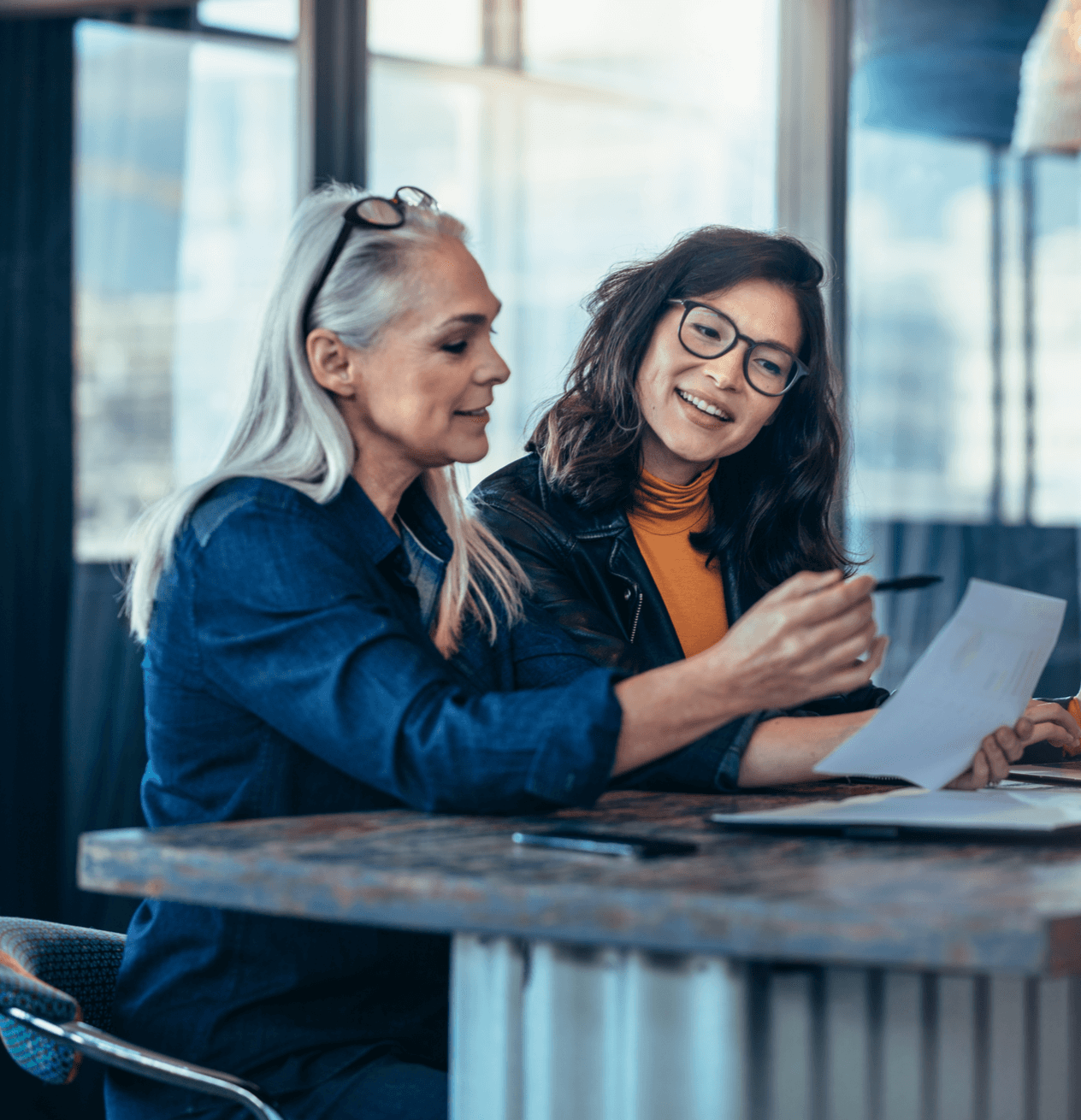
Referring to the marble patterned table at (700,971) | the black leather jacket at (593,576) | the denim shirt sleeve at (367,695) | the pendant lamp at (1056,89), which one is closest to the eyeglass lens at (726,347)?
the black leather jacket at (593,576)

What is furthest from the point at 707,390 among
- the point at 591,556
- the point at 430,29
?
the point at 430,29

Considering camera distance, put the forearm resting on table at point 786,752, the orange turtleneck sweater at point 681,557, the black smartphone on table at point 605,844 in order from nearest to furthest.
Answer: the black smartphone on table at point 605,844 → the forearm resting on table at point 786,752 → the orange turtleneck sweater at point 681,557

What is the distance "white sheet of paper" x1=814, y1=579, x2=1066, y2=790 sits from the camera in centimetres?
114

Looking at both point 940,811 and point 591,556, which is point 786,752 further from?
point 591,556

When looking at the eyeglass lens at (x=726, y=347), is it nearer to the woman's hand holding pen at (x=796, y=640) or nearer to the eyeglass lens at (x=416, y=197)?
the eyeglass lens at (x=416, y=197)

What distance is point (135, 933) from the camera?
4.03ft

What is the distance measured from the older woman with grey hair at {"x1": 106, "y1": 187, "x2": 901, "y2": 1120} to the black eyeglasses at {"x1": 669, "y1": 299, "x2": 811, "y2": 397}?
53cm

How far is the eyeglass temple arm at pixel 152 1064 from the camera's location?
3.46ft

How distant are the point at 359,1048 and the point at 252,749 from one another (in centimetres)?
28

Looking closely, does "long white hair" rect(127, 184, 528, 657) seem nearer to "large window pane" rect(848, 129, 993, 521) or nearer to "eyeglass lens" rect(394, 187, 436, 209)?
"eyeglass lens" rect(394, 187, 436, 209)

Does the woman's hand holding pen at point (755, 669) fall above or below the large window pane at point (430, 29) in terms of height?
below

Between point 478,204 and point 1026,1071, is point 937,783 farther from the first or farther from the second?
point 478,204

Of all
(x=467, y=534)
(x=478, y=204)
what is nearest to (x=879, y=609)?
(x=478, y=204)

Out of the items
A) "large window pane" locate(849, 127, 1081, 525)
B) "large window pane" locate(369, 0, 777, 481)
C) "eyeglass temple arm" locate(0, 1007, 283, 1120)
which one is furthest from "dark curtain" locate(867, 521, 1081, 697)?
"eyeglass temple arm" locate(0, 1007, 283, 1120)
